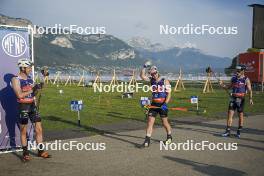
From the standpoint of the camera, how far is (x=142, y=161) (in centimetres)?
932

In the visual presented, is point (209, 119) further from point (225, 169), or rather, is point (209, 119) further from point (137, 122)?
point (225, 169)

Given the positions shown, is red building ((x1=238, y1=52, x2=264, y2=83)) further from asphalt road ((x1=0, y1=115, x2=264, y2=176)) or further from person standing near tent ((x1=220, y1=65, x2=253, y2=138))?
asphalt road ((x1=0, y1=115, x2=264, y2=176))

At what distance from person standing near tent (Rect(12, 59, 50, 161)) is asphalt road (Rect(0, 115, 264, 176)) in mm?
527

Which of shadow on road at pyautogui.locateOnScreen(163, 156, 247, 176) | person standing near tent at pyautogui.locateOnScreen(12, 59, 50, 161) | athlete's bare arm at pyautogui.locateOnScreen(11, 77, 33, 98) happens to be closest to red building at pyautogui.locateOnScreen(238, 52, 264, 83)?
shadow on road at pyautogui.locateOnScreen(163, 156, 247, 176)

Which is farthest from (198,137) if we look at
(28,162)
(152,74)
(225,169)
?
(28,162)

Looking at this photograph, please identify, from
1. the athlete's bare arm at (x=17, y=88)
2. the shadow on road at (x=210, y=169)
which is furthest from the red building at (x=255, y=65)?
the athlete's bare arm at (x=17, y=88)

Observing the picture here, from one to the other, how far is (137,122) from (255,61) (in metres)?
30.8

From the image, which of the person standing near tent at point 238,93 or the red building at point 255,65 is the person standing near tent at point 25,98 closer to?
the person standing near tent at point 238,93

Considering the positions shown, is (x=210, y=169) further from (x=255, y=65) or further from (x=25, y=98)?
(x=255, y=65)

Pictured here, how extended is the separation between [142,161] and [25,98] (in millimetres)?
3368

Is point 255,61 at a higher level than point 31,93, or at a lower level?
higher

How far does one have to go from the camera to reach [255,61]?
144 feet

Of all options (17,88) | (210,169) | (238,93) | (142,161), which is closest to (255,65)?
(238,93)

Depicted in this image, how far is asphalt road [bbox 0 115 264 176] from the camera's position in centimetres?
834
